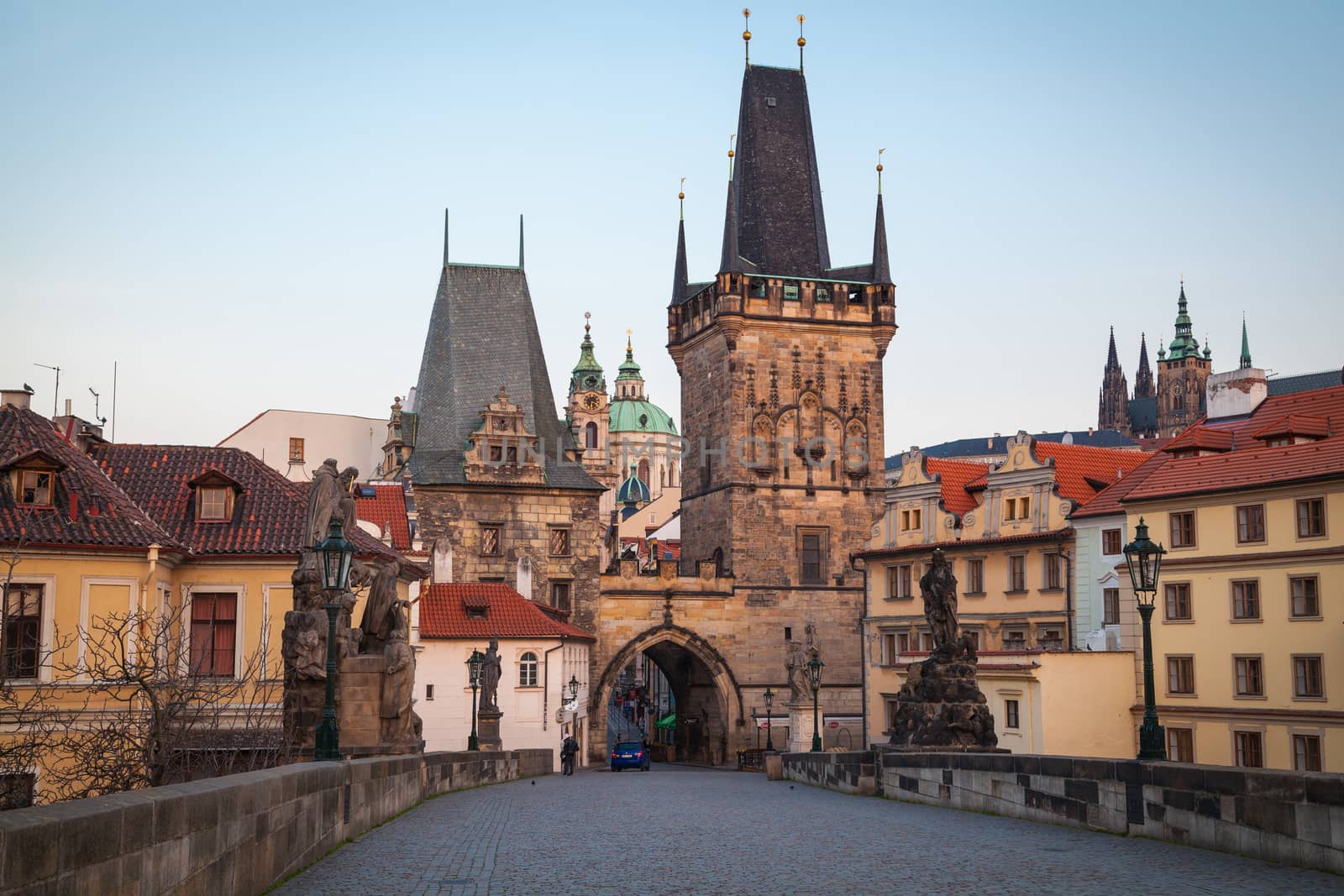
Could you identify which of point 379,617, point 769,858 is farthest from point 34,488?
point 769,858

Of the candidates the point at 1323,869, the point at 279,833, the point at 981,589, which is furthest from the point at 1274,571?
the point at 279,833

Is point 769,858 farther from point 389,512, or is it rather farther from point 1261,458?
point 389,512

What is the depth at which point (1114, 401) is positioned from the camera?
627 feet

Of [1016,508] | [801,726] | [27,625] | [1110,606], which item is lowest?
[801,726]

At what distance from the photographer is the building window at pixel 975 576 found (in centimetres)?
4734

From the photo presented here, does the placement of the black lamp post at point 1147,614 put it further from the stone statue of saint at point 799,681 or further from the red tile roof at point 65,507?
the stone statue of saint at point 799,681

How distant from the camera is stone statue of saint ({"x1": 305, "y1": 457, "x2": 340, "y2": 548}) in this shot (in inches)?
795

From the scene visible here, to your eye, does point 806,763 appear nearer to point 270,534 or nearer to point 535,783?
point 535,783

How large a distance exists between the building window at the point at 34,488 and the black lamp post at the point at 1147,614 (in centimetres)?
2248

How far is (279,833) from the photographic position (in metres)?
10.3

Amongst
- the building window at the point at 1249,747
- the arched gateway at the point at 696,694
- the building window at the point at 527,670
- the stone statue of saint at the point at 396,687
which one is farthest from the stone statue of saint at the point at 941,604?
the arched gateway at the point at 696,694

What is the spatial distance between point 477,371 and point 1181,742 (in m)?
33.1

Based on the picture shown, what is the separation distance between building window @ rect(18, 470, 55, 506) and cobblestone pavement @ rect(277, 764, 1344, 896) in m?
16.0

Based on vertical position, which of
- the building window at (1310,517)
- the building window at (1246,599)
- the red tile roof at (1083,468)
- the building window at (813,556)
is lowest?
the building window at (1246,599)
